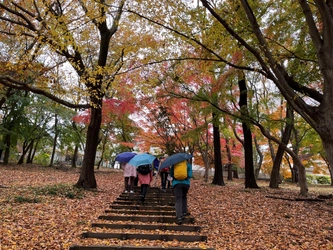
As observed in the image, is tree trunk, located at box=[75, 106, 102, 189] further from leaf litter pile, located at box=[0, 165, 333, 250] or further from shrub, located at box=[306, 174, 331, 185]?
shrub, located at box=[306, 174, 331, 185]

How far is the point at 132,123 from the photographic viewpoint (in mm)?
24188

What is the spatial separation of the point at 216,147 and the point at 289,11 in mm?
9059

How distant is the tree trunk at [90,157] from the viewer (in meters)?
10.7

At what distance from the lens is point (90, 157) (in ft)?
35.8

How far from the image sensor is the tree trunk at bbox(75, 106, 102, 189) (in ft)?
35.0

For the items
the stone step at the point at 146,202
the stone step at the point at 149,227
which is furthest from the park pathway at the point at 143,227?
the stone step at the point at 146,202

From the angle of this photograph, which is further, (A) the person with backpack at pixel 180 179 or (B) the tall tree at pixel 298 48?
(A) the person with backpack at pixel 180 179

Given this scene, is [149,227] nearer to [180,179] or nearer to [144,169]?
[180,179]

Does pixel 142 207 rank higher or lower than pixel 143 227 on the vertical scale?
higher

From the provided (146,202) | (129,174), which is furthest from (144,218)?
(129,174)

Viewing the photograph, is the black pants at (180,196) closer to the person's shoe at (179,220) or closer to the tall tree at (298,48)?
the person's shoe at (179,220)

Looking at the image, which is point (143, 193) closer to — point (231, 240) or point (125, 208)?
point (125, 208)

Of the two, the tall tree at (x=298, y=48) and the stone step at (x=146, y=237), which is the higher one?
the tall tree at (x=298, y=48)

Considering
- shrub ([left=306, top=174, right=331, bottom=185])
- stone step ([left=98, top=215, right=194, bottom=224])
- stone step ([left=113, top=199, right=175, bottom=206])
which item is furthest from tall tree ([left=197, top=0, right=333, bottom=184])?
shrub ([left=306, top=174, right=331, bottom=185])
